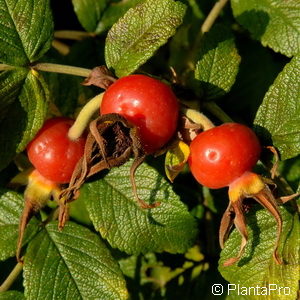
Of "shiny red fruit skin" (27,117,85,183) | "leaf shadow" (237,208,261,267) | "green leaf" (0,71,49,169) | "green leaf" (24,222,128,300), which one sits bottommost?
"green leaf" (24,222,128,300)

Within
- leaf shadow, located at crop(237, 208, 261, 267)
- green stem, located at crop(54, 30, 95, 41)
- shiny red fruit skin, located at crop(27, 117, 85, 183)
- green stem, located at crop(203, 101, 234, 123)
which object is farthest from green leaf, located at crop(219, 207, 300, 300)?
green stem, located at crop(54, 30, 95, 41)

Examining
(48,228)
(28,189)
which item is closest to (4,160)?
(28,189)

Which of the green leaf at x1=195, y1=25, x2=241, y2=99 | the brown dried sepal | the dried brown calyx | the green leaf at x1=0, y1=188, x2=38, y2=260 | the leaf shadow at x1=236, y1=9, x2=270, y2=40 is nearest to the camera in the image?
the dried brown calyx

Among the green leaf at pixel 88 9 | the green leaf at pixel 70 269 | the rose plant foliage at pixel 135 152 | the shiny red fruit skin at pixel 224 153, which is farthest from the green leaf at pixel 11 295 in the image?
the green leaf at pixel 88 9

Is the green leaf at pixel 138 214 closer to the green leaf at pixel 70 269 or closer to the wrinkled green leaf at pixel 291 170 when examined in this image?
the green leaf at pixel 70 269

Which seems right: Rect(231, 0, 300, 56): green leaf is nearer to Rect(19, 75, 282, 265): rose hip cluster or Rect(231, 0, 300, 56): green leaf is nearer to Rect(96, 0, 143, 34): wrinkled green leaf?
Rect(96, 0, 143, 34): wrinkled green leaf

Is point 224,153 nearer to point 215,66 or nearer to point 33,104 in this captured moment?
point 215,66

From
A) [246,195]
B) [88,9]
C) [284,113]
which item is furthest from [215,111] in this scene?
[88,9]
